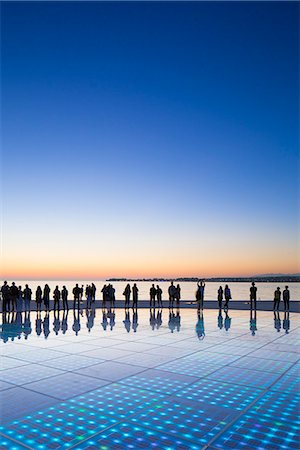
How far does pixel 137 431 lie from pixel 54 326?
11.2m

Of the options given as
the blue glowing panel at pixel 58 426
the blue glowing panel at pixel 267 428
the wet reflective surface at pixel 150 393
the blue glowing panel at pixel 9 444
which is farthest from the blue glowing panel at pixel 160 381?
the blue glowing panel at pixel 9 444

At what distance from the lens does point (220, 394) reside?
570 cm

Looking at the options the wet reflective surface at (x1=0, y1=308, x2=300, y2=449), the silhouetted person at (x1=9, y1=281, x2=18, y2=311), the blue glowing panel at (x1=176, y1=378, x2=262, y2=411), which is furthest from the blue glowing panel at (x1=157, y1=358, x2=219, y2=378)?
the silhouetted person at (x1=9, y1=281, x2=18, y2=311)

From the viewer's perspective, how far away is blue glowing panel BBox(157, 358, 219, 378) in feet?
23.0

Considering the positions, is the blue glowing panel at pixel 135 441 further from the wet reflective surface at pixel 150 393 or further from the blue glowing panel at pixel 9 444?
the blue glowing panel at pixel 9 444

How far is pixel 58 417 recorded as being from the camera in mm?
4789

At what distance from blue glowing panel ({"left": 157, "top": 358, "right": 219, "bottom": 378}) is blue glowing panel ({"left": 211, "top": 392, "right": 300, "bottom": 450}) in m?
1.71

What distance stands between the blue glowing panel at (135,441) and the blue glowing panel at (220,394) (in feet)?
4.33

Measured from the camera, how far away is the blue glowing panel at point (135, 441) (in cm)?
394

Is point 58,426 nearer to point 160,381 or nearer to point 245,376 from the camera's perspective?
point 160,381

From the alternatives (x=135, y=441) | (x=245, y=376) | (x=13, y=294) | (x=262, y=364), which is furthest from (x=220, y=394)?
(x=13, y=294)

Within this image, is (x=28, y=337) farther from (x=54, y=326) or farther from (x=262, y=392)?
(x=262, y=392)

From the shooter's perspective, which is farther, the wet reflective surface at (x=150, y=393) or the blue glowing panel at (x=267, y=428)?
the wet reflective surface at (x=150, y=393)

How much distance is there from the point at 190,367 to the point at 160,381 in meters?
1.22
